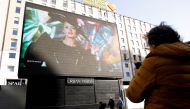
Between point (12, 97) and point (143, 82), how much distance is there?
14.4m

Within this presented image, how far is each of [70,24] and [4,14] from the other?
1888cm

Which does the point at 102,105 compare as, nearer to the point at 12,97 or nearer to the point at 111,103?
the point at 111,103

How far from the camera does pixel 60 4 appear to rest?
1409 inches

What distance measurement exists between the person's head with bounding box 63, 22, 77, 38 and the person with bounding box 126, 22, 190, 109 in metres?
12.2

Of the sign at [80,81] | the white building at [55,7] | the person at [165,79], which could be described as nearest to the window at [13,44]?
the white building at [55,7]

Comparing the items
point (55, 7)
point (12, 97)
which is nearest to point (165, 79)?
point (12, 97)

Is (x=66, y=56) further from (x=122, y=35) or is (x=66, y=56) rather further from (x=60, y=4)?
(x=122, y=35)

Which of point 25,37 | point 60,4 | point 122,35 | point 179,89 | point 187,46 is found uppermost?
point 60,4

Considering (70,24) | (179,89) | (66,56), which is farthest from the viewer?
(70,24)

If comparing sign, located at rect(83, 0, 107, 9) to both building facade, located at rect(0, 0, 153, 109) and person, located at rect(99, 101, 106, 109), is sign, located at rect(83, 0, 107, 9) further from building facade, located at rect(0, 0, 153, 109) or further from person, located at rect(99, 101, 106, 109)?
person, located at rect(99, 101, 106, 109)

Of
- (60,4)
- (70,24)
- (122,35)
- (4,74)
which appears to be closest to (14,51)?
(4,74)

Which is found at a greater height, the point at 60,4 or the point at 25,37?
the point at 60,4

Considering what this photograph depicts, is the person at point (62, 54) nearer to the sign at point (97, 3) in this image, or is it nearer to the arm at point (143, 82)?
the arm at point (143, 82)

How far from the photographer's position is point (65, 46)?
1313cm
